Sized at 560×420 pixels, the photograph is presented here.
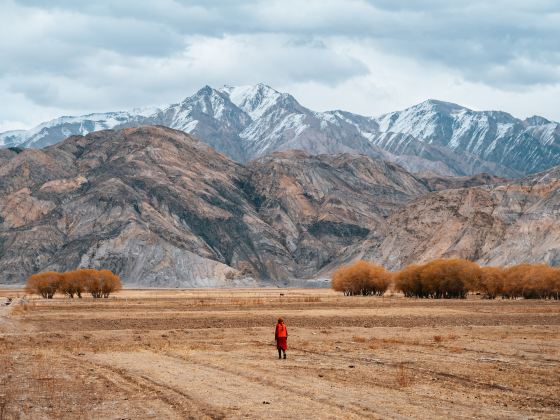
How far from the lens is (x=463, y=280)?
4820 inches

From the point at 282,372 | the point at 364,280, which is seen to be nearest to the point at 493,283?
the point at 364,280

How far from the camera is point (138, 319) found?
68.2m

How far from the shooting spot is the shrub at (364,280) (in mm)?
141000

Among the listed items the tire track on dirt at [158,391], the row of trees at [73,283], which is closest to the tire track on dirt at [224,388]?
the tire track on dirt at [158,391]

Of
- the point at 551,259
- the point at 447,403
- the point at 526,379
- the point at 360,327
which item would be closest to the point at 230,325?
Result: the point at 360,327

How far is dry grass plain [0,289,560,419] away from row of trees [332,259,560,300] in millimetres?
59494

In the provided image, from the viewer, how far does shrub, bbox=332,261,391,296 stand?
463ft

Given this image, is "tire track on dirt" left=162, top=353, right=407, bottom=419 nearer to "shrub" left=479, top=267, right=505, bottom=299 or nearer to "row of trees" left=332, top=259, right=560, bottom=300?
"row of trees" left=332, top=259, right=560, bottom=300

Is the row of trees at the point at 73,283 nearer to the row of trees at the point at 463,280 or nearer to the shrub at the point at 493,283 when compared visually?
the row of trees at the point at 463,280

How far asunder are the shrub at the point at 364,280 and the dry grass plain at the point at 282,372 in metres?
83.1

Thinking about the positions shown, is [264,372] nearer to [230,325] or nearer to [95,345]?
[95,345]

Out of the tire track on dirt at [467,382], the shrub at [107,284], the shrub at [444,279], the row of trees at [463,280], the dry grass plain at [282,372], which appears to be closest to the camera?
the dry grass plain at [282,372]

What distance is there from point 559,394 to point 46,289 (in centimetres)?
11534

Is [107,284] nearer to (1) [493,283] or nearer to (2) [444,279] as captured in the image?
(2) [444,279]
